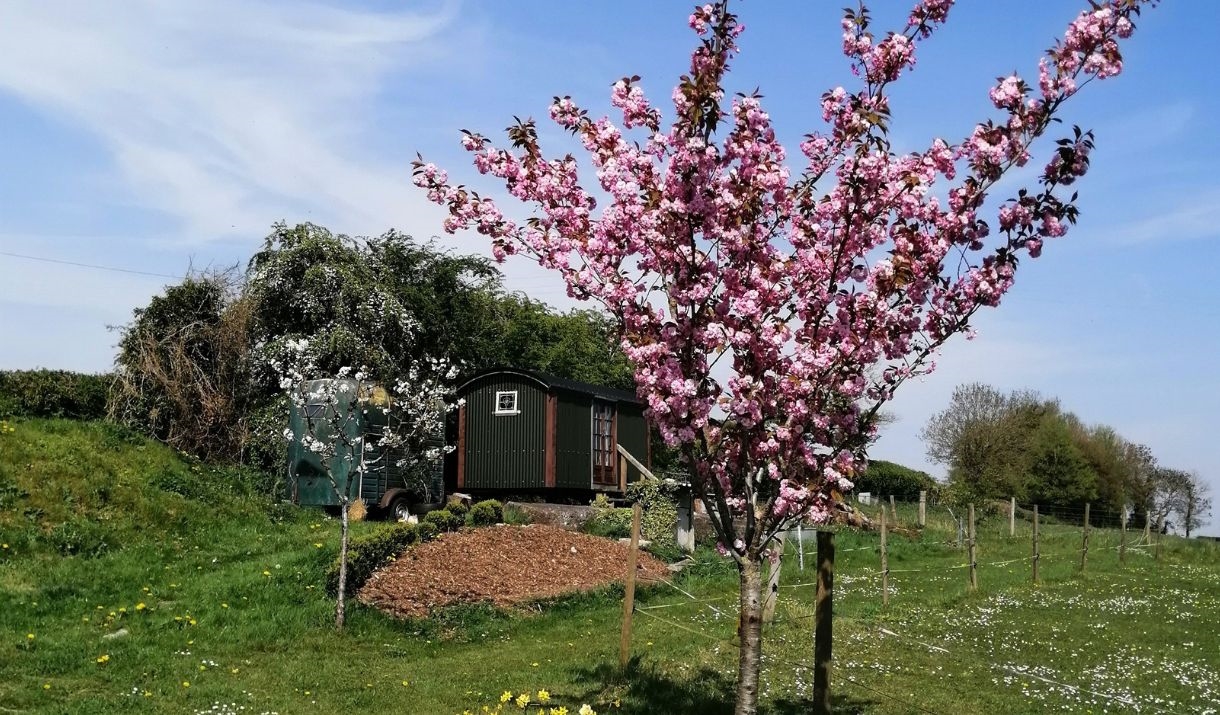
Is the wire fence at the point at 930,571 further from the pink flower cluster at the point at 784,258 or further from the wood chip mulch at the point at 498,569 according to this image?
the pink flower cluster at the point at 784,258

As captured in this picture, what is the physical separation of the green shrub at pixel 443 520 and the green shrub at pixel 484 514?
0.93 m

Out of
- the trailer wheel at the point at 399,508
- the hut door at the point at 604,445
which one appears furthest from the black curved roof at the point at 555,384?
the trailer wheel at the point at 399,508

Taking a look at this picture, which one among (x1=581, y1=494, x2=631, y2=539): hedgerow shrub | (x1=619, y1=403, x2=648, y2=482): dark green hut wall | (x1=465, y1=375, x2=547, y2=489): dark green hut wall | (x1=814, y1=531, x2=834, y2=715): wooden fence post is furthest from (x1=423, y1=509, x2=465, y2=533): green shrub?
(x1=814, y1=531, x2=834, y2=715): wooden fence post

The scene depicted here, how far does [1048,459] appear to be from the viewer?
6141 cm

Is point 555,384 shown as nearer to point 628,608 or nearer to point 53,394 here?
point 53,394


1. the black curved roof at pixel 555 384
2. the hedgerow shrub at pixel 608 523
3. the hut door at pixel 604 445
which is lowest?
the hedgerow shrub at pixel 608 523

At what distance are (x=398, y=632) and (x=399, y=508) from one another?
43.7 feet

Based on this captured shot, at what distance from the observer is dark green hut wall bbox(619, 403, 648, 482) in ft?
120

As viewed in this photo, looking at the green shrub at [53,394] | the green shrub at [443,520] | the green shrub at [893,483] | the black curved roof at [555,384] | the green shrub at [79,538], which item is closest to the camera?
the green shrub at [79,538]

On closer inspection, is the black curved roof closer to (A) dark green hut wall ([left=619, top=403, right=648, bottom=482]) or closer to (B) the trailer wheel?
(A) dark green hut wall ([left=619, top=403, right=648, bottom=482])

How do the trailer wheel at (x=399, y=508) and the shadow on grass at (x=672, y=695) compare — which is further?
the trailer wheel at (x=399, y=508)

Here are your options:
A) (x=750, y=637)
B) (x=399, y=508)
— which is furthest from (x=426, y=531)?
(x=750, y=637)

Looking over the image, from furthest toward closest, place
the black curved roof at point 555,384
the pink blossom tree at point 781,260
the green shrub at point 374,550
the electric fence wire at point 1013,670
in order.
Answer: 1. the black curved roof at point 555,384
2. the green shrub at point 374,550
3. the electric fence wire at point 1013,670
4. the pink blossom tree at point 781,260

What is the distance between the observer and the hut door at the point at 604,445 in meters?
34.8
